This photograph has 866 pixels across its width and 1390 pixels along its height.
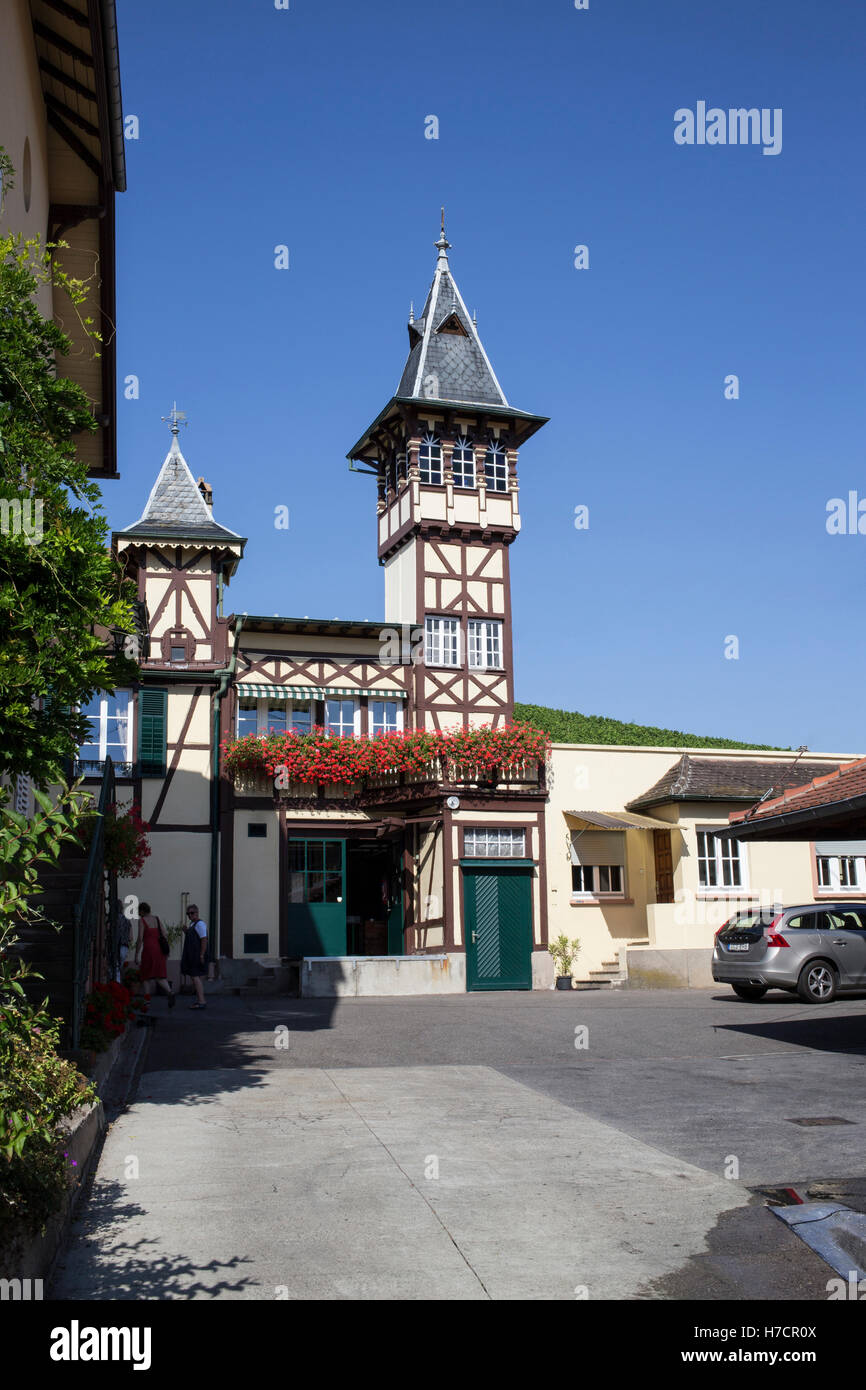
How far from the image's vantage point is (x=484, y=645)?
26797 millimetres

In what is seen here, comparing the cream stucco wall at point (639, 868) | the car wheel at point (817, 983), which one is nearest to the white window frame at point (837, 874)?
the cream stucco wall at point (639, 868)

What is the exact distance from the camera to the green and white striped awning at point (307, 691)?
25172mm

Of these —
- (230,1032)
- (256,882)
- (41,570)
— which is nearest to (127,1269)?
(41,570)

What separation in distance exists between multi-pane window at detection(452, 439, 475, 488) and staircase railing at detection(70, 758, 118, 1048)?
14.9m

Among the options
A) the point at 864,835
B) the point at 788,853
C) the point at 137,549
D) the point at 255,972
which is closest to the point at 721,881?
the point at 788,853

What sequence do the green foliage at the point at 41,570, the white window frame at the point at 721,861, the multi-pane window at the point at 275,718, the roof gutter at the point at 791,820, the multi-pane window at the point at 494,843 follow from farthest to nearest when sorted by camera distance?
the multi-pane window at the point at 275,718, the white window frame at the point at 721,861, the multi-pane window at the point at 494,843, the roof gutter at the point at 791,820, the green foliage at the point at 41,570

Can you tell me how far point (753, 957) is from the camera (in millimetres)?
17672

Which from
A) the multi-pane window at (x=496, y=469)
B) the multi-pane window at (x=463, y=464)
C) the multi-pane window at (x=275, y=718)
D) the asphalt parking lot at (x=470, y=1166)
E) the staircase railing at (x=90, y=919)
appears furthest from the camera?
the multi-pane window at (x=496, y=469)

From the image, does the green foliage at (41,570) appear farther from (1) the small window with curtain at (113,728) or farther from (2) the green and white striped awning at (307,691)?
(2) the green and white striped awning at (307,691)

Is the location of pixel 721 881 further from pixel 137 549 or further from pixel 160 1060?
pixel 160 1060

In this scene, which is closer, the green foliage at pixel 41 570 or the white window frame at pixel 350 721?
the green foliage at pixel 41 570

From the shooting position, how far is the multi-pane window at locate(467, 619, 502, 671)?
1050 inches

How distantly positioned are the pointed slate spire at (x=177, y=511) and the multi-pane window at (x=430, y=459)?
14.8 ft

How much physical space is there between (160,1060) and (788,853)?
56.8 feet
